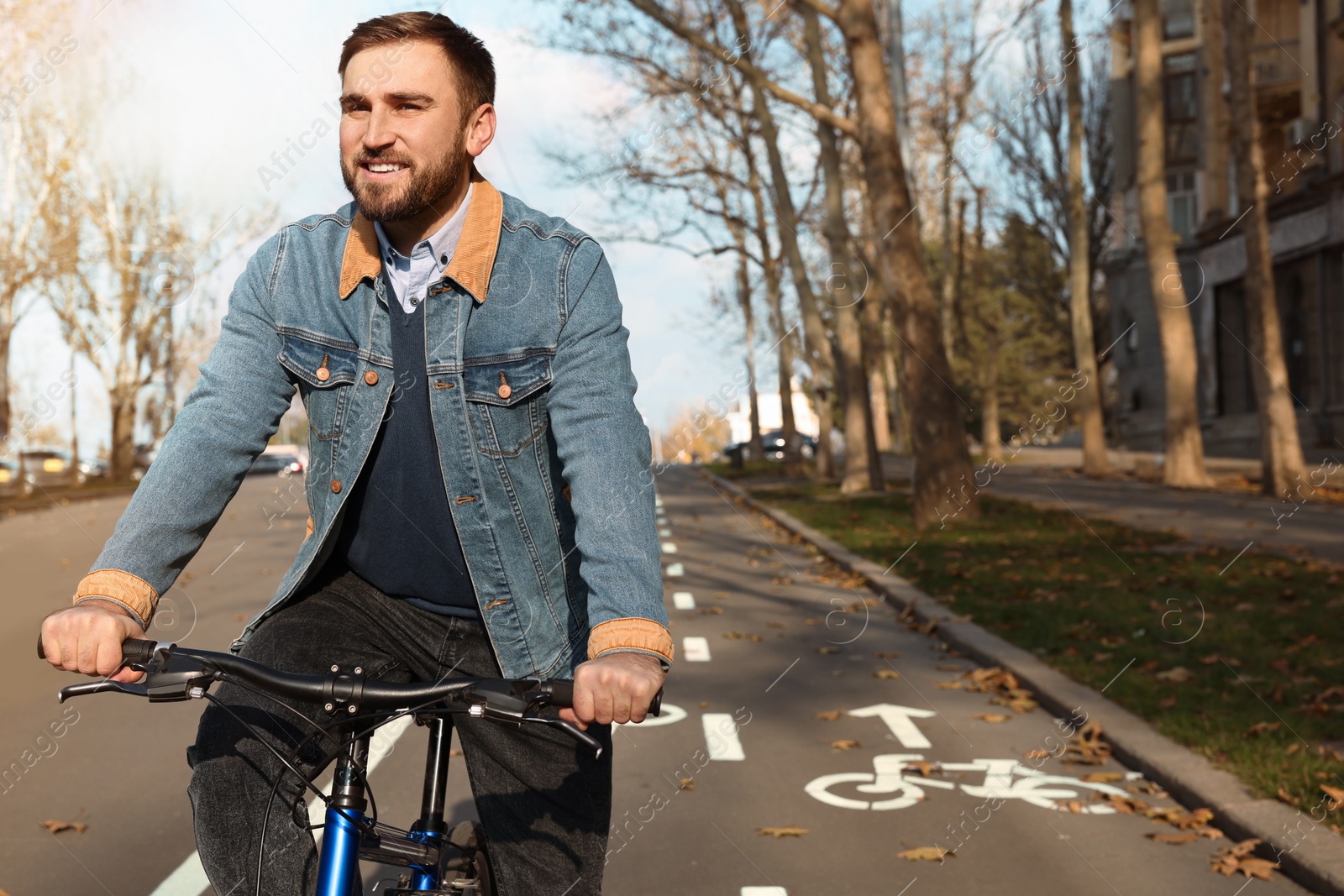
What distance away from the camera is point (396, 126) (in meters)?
2.37

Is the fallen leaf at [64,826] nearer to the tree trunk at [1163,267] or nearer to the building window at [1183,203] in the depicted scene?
the tree trunk at [1163,267]

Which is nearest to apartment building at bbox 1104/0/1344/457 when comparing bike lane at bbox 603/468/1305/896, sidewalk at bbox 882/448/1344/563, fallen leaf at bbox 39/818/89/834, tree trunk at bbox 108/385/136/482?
sidewalk at bbox 882/448/1344/563

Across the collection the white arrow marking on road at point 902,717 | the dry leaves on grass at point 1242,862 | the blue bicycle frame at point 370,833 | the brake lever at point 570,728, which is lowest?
the dry leaves on grass at point 1242,862

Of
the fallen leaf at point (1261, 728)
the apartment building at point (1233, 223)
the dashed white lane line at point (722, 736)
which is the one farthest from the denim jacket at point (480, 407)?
the apartment building at point (1233, 223)

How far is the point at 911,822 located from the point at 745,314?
127ft

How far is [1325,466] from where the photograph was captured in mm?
20438

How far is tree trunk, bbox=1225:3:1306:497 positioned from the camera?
55.7 feet

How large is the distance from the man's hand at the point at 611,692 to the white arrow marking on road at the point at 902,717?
4566 mm

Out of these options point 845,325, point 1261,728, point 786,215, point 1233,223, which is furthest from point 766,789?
point 1233,223

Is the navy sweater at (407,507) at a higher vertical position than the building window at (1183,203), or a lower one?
lower

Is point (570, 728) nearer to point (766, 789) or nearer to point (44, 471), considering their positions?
point (766, 789)

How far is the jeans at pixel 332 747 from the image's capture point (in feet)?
7.18

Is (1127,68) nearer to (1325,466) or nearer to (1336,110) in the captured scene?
(1336,110)

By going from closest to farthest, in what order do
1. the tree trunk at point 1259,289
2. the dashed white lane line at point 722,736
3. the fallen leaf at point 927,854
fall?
1. the fallen leaf at point 927,854
2. the dashed white lane line at point 722,736
3. the tree trunk at point 1259,289
